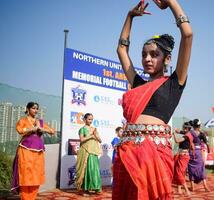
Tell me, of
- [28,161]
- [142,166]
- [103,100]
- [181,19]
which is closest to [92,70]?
[103,100]

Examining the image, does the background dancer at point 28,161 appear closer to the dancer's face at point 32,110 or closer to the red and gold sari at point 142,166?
the dancer's face at point 32,110

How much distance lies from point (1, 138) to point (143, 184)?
5854 millimetres

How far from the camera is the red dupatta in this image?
1848 mm

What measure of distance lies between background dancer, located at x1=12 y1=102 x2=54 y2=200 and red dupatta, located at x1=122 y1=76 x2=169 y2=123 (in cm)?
364

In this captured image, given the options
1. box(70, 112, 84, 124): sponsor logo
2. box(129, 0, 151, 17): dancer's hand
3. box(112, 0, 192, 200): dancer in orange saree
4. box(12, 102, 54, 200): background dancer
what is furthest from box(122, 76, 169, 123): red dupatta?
box(70, 112, 84, 124): sponsor logo

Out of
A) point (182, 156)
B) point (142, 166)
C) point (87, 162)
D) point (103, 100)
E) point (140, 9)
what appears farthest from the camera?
point (103, 100)

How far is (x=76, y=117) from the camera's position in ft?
25.0

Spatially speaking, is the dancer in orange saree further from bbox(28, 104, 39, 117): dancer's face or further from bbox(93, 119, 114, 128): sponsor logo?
bbox(93, 119, 114, 128): sponsor logo

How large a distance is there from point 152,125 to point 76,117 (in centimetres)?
592

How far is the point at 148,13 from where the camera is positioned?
212 centimetres

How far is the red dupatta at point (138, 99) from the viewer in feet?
6.06

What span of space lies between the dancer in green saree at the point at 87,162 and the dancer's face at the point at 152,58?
5.20 meters

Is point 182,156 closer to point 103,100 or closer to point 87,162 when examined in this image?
point 87,162

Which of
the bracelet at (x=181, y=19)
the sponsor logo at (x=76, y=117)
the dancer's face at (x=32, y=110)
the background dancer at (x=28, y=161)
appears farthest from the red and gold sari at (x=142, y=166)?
the sponsor logo at (x=76, y=117)
